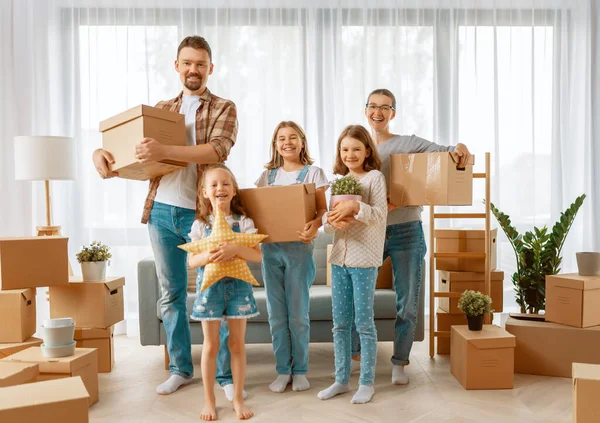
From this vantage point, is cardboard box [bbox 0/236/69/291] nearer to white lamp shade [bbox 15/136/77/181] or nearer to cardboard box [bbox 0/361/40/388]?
cardboard box [bbox 0/361/40/388]

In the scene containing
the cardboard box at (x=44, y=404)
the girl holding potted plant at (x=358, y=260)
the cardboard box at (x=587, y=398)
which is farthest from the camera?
the girl holding potted plant at (x=358, y=260)

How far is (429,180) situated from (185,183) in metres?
1.15

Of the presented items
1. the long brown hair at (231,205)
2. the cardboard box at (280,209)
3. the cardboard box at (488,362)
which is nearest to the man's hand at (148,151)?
the long brown hair at (231,205)

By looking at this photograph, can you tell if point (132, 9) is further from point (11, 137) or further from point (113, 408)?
point (113, 408)

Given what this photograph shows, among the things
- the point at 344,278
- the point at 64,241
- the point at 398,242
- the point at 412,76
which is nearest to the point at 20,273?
the point at 64,241

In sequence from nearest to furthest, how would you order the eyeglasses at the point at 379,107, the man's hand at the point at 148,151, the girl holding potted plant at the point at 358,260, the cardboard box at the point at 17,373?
the cardboard box at the point at 17,373 < the man's hand at the point at 148,151 < the girl holding potted plant at the point at 358,260 < the eyeglasses at the point at 379,107

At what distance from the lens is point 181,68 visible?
7.90 feet

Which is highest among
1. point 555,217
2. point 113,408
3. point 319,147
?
point 319,147

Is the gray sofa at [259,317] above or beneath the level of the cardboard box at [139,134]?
beneath

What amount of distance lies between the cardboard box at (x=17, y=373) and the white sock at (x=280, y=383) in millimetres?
1035

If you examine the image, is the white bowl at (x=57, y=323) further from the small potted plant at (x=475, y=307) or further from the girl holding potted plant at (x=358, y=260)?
the small potted plant at (x=475, y=307)

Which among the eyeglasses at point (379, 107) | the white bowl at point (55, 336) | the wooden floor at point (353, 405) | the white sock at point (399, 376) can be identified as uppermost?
the eyeglasses at point (379, 107)

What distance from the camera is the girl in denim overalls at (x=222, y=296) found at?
219 centimetres

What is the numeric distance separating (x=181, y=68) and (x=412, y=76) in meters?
2.04
